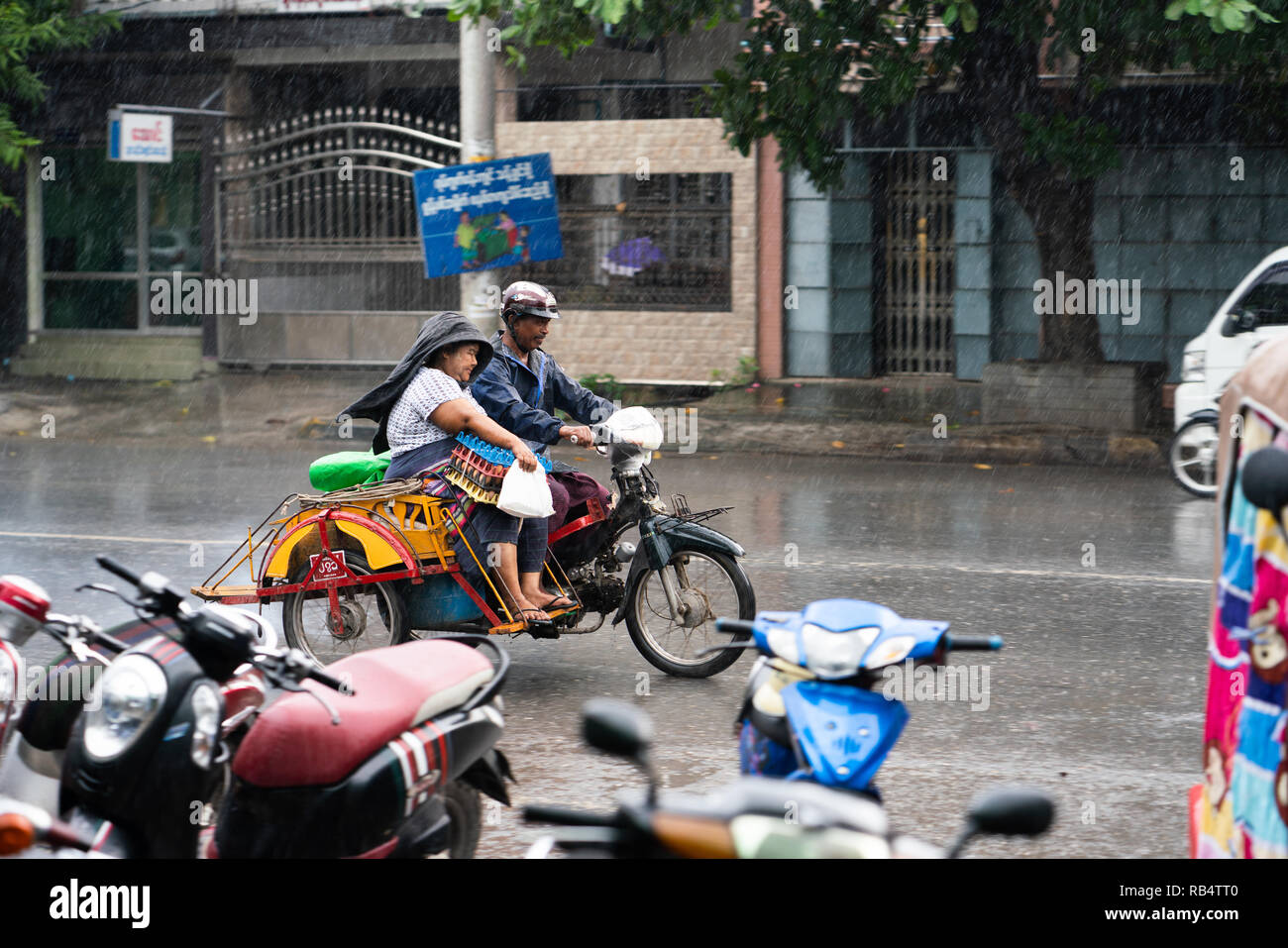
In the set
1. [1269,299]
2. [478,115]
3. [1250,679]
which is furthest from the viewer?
[478,115]

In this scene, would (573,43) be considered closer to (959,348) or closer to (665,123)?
(665,123)

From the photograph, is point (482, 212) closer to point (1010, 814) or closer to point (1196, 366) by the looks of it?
point (1196, 366)

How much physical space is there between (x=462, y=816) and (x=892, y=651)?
4.44 ft

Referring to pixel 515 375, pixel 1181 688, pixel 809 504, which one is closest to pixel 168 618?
pixel 515 375

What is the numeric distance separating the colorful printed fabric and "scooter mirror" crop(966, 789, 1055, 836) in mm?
537

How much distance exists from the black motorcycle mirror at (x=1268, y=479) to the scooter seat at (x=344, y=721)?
2.01 metres

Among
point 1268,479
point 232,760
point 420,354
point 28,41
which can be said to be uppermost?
point 28,41

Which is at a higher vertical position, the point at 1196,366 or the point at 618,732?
the point at 1196,366

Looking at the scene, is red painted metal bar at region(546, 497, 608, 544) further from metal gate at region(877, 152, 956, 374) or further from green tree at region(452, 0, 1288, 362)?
metal gate at region(877, 152, 956, 374)

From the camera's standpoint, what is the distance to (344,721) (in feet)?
12.0

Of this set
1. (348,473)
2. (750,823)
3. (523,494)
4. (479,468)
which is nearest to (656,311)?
(348,473)

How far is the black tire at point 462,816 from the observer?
419cm

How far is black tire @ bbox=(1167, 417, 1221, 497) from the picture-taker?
1188 centimetres

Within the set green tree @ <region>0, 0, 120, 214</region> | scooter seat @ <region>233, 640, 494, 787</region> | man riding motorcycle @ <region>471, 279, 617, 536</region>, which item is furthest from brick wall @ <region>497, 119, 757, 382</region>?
scooter seat @ <region>233, 640, 494, 787</region>
